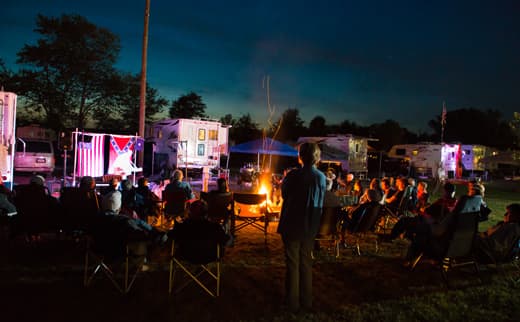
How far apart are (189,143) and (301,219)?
587 inches

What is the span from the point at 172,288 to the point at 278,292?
44.3 inches

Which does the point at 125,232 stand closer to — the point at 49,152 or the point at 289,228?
the point at 289,228

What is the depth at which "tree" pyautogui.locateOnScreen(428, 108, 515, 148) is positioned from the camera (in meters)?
50.9

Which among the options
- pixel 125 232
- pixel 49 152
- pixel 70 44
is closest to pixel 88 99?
pixel 70 44

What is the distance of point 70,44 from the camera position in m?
24.2

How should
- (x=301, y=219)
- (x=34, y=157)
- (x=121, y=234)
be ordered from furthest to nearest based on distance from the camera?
(x=34, y=157) → (x=121, y=234) → (x=301, y=219)

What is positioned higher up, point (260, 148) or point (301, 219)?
point (260, 148)

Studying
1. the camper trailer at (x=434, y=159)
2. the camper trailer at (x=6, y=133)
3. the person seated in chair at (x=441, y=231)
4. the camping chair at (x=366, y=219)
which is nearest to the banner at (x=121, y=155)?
the camper trailer at (x=6, y=133)

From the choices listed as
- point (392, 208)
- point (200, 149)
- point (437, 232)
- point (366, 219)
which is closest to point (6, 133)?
point (366, 219)

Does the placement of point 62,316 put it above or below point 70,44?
below

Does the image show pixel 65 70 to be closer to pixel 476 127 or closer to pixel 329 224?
pixel 329 224

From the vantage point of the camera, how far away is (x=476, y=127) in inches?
2035

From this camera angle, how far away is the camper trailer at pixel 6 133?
7.89 m

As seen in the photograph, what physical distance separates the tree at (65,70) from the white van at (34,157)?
32.6ft
